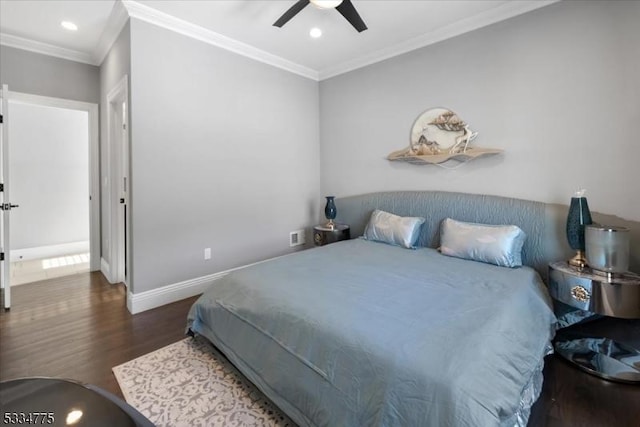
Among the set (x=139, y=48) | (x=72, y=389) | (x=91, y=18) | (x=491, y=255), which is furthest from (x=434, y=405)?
(x=91, y=18)

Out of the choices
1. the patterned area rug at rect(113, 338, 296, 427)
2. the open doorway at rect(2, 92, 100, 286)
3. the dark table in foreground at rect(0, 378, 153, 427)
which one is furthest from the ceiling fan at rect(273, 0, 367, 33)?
the open doorway at rect(2, 92, 100, 286)

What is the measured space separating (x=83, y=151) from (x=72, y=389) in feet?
18.7

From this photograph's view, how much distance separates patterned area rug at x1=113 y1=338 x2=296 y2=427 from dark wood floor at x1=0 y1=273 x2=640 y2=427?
12cm

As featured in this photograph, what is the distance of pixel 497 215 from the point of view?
Answer: 2.71 metres

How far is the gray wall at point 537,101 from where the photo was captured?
2.20 meters

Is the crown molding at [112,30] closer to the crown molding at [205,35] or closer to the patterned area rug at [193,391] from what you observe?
the crown molding at [205,35]

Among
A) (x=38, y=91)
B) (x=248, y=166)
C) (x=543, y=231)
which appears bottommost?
(x=543, y=231)

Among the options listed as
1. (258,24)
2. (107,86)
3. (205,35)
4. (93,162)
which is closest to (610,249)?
(258,24)

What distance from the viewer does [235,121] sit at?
3426mm

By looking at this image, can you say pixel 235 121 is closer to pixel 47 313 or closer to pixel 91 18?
pixel 91 18

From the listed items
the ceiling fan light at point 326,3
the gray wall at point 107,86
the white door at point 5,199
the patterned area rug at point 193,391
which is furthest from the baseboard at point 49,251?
the ceiling fan light at point 326,3

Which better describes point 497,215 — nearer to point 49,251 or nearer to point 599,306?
point 599,306

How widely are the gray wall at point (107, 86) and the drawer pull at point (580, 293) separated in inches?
152

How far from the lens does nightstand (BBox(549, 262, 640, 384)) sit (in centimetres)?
177
